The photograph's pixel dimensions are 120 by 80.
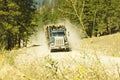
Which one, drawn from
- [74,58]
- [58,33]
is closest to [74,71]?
[74,58]

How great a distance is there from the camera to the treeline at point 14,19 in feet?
125

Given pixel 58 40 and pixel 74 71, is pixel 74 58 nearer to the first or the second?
pixel 74 71

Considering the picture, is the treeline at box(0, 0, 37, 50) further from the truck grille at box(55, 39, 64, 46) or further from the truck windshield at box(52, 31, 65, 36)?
the truck grille at box(55, 39, 64, 46)

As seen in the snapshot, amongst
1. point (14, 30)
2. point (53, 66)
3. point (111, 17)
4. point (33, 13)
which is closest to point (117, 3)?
point (111, 17)

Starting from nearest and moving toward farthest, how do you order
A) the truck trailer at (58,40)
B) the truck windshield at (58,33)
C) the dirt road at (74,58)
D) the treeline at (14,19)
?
1. the dirt road at (74,58)
2. the truck trailer at (58,40)
3. the truck windshield at (58,33)
4. the treeline at (14,19)

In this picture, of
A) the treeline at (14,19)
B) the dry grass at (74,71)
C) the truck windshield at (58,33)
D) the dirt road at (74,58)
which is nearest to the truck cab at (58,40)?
the truck windshield at (58,33)

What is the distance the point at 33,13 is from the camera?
42688 millimetres

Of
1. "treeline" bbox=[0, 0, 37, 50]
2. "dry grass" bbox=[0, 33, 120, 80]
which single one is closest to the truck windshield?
"treeline" bbox=[0, 0, 37, 50]

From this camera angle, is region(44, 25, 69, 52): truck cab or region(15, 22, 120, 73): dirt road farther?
region(44, 25, 69, 52): truck cab

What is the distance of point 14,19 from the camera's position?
3928cm

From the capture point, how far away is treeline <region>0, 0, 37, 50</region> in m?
38.1

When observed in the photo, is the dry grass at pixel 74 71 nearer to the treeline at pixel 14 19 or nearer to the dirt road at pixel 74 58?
the dirt road at pixel 74 58

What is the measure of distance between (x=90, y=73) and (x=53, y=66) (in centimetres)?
57

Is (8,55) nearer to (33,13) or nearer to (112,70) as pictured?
(112,70)
